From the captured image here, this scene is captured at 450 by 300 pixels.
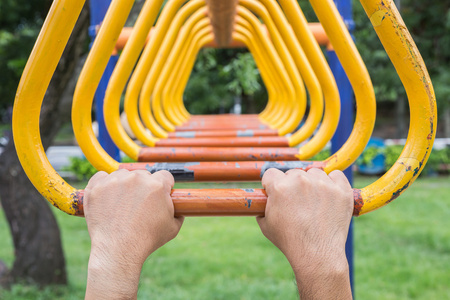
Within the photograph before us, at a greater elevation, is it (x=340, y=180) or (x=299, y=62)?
(x=299, y=62)

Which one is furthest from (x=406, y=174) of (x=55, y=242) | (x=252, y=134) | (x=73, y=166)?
(x=73, y=166)

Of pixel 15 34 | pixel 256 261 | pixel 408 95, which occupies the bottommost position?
pixel 256 261

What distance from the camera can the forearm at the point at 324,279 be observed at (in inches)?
18.8

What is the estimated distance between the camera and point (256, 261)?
2.89 m

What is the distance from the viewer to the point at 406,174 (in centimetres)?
54

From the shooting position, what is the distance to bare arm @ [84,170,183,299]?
18.9 inches

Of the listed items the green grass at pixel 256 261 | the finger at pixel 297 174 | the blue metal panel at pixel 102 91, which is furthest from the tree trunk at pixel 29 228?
the finger at pixel 297 174

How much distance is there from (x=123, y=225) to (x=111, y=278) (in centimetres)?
6

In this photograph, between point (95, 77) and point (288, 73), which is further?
point (288, 73)

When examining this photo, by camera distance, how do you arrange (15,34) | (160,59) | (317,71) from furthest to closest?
(15,34) < (160,59) < (317,71)

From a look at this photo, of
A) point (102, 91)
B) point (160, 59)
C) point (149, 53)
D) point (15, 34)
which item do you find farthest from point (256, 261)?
point (15, 34)

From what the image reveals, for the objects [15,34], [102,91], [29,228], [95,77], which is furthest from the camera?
[15,34]

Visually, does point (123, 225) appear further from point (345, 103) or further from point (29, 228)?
point (29, 228)

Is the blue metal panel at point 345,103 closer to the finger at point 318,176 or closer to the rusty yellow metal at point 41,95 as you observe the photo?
the finger at point 318,176
